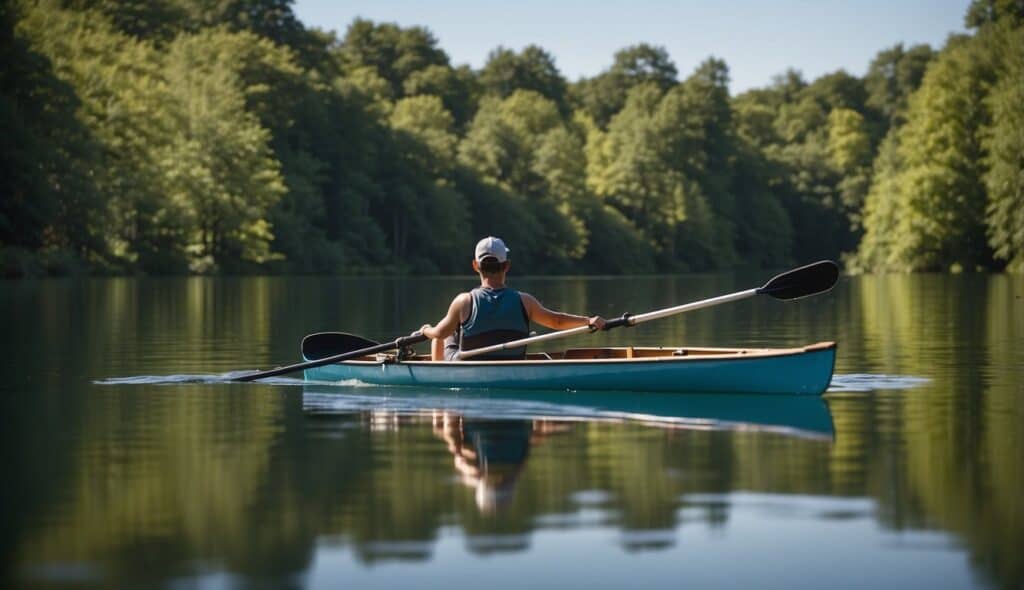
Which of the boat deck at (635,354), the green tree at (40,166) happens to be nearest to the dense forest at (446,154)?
the green tree at (40,166)

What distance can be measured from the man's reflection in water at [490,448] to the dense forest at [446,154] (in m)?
48.8

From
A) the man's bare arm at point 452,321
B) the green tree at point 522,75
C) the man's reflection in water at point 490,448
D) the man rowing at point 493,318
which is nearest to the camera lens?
the man's reflection in water at point 490,448

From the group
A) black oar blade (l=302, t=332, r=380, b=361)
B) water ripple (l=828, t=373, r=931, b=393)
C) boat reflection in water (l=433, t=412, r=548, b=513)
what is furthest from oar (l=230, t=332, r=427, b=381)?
water ripple (l=828, t=373, r=931, b=393)

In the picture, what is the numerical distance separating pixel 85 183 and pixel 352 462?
5469 centimetres

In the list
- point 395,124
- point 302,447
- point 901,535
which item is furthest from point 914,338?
point 395,124

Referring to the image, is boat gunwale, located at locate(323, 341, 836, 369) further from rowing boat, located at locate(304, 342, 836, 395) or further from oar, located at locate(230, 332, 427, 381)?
oar, located at locate(230, 332, 427, 381)

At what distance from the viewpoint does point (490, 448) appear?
11242mm

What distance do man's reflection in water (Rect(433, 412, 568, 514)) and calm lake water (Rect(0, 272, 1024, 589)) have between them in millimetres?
32

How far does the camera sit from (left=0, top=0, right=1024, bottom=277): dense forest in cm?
6831

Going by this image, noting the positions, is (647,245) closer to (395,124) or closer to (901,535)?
(395,124)

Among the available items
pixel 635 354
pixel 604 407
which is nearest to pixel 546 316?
pixel 635 354

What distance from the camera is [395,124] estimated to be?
10419cm

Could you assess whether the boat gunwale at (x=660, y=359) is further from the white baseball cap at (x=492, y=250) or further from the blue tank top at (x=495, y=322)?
the white baseball cap at (x=492, y=250)

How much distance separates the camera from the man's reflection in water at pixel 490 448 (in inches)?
364
